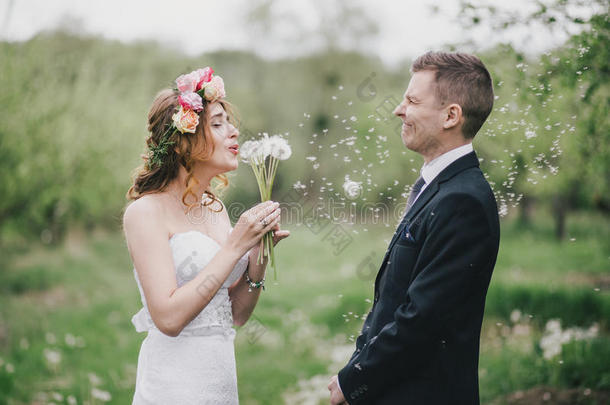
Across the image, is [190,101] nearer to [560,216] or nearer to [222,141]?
[222,141]

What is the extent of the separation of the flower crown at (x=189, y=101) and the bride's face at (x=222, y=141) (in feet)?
0.30

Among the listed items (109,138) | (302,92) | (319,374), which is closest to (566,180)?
(319,374)

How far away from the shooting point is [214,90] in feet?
10.1

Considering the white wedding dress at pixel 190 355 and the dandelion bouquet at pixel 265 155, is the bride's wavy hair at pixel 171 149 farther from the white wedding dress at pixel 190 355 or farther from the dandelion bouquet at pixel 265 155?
the white wedding dress at pixel 190 355

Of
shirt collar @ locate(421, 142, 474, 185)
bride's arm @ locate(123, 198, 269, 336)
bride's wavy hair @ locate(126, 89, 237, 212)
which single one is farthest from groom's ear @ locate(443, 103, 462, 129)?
bride's wavy hair @ locate(126, 89, 237, 212)

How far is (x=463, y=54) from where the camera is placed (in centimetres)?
257

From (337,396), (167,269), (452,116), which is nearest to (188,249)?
(167,269)

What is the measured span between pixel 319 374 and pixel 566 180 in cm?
989

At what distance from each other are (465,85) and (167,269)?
1757 millimetres

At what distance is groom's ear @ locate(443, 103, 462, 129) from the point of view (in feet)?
8.25

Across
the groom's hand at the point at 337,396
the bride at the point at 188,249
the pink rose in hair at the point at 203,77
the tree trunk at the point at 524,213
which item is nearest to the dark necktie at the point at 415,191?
the bride at the point at 188,249

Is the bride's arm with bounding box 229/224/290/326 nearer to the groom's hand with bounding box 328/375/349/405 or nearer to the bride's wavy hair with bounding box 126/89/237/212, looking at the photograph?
the bride's wavy hair with bounding box 126/89/237/212

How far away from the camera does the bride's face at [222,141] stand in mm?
3051

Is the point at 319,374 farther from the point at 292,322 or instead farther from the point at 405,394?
the point at 405,394
